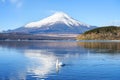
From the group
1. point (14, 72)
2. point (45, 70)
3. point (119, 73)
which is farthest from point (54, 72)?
point (119, 73)

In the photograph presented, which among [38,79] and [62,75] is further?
[62,75]

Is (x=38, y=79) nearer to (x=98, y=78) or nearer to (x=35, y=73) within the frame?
(x=35, y=73)

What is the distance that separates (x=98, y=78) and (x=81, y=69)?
491cm

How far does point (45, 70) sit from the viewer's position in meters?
26.7

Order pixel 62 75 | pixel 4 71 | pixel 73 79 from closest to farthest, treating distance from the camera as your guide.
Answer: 1. pixel 73 79
2. pixel 62 75
3. pixel 4 71

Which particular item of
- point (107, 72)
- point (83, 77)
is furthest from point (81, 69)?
point (83, 77)

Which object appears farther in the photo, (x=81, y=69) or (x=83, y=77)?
(x=81, y=69)

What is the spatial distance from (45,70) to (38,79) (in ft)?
14.6

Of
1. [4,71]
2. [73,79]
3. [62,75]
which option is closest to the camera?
[73,79]

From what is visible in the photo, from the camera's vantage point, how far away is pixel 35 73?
24.8 meters

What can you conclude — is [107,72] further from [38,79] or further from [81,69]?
[38,79]

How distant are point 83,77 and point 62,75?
182cm

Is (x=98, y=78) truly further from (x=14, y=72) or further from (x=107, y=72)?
(x=14, y=72)

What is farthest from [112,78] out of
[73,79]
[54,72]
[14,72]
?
[14,72]
